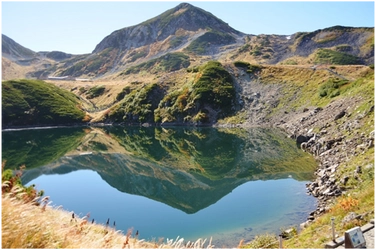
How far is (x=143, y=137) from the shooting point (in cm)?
8600

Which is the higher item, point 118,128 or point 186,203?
point 118,128

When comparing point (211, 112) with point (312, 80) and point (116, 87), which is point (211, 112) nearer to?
point (312, 80)

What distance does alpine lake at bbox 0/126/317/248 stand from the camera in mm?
29734

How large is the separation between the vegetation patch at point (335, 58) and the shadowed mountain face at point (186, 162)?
345 feet

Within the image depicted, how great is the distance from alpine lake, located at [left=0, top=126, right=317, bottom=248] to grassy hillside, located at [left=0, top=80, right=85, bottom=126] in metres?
32.7

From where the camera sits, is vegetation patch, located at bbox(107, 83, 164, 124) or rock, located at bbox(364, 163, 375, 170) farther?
vegetation patch, located at bbox(107, 83, 164, 124)

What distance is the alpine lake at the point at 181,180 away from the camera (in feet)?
97.6

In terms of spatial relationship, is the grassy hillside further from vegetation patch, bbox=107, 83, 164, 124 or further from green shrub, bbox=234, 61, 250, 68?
green shrub, bbox=234, 61, 250, 68

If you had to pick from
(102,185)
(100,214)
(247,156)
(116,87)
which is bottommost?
(100,214)

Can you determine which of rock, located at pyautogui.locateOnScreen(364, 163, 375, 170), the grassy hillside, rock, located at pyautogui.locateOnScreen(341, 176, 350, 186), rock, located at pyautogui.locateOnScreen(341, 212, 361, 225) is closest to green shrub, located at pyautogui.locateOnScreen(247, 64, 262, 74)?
the grassy hillside

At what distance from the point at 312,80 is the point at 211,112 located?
29.6 m

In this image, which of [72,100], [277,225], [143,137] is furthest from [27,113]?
[277,225]

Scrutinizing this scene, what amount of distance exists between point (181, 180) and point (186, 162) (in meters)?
10.8

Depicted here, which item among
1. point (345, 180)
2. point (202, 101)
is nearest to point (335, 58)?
point (202, 101)
